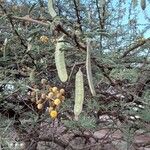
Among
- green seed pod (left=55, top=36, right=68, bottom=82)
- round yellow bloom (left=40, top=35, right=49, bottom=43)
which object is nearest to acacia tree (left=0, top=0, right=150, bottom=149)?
round yellow bloom (left=40, top=35, right=49, bottom=43)

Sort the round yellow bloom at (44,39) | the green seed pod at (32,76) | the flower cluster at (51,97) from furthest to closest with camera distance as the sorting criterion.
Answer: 1. the round yellow bloom at (44,39)
2. the green seed pod at (32,76)
3. the flower cluster at (51,97)

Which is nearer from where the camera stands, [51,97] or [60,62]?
[60,62]

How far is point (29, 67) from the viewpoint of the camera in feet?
6.53

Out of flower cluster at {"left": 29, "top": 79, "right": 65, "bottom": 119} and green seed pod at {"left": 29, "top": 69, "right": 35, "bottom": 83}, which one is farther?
green seed pod at {"left": 29, "top": 69, "right": 35, "bottom": 83}

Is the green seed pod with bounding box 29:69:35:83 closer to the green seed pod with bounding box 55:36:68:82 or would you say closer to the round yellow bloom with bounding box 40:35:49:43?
the round yellow bloom with bounding box 40:35:49:43

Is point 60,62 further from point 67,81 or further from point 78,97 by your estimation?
point 67,81

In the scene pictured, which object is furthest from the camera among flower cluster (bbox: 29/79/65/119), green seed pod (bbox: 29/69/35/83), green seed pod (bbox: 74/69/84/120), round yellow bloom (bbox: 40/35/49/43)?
round yellow bloom (bbox: 40/35/49/43)

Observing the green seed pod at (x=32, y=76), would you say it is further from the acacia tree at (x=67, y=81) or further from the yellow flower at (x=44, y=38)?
the yellow flower at (x=44, y=38)

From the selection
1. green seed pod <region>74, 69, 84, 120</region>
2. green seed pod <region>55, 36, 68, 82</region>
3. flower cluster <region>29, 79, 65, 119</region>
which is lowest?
flower cluster <region>29, 79, 65, 119</region>

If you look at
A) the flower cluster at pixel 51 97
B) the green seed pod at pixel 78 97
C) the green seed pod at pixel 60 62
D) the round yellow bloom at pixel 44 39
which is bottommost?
the flower cluster at pixel 51 97

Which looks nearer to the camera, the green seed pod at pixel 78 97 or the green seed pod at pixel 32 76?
the green seed pod at pixel 78 97

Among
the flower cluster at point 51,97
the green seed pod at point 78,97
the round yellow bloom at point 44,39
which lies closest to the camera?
the green seed pod at point 78,97

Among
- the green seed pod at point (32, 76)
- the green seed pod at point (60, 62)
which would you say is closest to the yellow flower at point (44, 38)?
the green seed pod at point (32, 76)

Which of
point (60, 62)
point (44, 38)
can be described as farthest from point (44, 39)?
point (60, 62)
